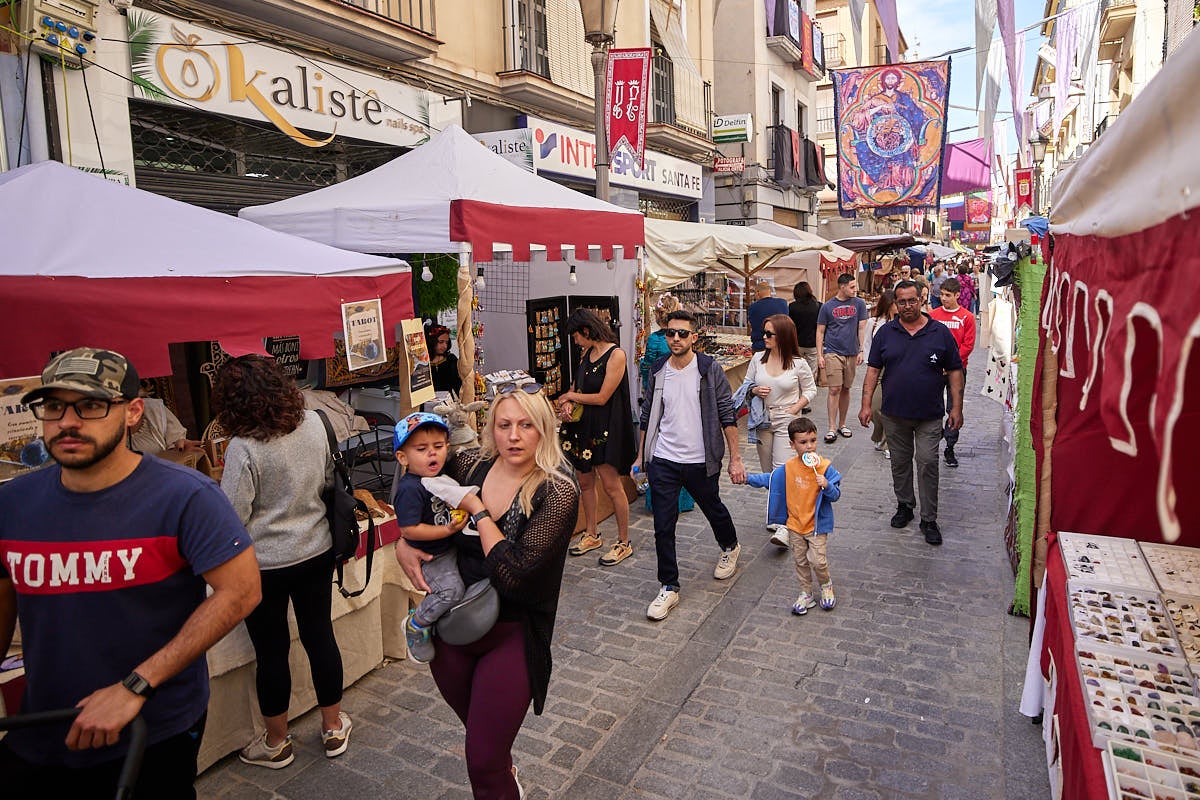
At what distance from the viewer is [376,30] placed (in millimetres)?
8469

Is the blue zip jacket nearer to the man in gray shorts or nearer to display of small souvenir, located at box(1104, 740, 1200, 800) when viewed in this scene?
display of small souvenir, located at box(1104, 740, 1200, 800)

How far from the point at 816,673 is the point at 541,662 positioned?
2.13 meters

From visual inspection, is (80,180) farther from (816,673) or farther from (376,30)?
(376,30)

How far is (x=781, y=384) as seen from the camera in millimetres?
6254

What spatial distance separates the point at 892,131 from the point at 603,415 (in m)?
9.37

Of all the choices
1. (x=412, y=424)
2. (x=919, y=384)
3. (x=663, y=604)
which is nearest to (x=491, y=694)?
(x=412, y=424)

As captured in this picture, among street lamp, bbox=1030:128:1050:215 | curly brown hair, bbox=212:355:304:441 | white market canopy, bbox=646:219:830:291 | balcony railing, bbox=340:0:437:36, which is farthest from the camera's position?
street lamp, bbox=1030:128:1050:215

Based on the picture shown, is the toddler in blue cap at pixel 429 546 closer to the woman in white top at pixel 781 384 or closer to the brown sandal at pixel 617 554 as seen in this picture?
the brown sandal at pixel 617 554

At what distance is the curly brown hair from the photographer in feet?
10.6

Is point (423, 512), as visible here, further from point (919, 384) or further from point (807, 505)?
point (919, 384)

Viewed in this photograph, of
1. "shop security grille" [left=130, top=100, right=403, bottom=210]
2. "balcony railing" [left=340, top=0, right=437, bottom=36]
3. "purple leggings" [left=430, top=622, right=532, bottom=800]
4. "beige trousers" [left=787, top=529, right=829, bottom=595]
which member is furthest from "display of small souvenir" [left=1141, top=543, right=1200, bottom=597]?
"balcony railing" [left=340, top=0, right=437, bottom=36]

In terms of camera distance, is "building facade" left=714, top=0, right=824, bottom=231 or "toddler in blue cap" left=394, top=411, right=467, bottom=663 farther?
"building facade" left=714, top=0, right=824, bottom=231

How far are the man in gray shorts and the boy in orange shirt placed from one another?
4673 mm

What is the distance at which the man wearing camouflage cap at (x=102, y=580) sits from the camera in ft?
6.81
